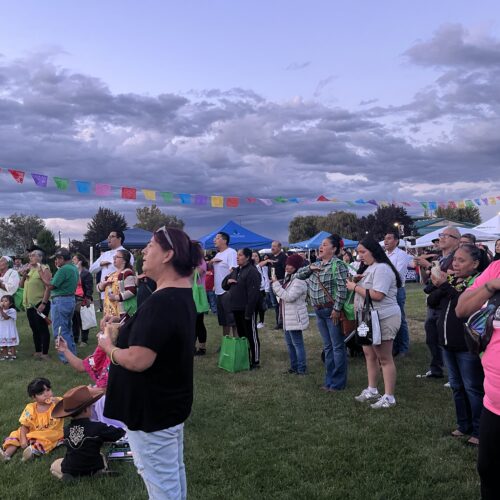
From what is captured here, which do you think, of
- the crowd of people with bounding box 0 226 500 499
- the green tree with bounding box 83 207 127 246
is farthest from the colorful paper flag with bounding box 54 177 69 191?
the green tree with bounding box 83 207 127 246

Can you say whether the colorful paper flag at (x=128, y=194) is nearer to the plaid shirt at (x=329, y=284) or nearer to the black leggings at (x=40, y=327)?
the black leggings at (x=40, y=327)

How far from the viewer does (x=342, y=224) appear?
7619cm

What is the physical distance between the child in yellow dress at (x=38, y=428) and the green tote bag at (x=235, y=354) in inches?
122

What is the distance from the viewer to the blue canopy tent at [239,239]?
62.4ft

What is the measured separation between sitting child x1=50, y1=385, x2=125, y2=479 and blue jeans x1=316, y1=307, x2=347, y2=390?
2.93 meters

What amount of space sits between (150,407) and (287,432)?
2.82 meters

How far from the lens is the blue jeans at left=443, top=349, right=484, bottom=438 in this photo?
13.4ft

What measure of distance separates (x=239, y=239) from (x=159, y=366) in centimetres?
1687

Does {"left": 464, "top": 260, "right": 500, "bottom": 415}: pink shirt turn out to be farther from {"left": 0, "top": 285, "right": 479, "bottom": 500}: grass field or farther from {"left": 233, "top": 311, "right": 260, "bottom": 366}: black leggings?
{"left": 233, "top": 311, "right": 260, "bottom": 366}: black leggings

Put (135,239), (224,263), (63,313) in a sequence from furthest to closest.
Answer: (135,239), (224,263), (63,313)

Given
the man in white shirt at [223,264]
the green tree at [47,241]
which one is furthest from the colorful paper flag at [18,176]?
the green tree at [47,241]

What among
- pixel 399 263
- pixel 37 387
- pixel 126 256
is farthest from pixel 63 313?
pixel 399 263

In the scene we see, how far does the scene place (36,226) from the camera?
7075 cm

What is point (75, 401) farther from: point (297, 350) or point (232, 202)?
point (232, 202)
